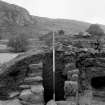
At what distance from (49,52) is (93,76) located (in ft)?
6.73

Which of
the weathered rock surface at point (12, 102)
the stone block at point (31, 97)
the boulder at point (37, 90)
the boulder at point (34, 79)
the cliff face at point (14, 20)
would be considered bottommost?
the weathered rock surface at point (12, 102)

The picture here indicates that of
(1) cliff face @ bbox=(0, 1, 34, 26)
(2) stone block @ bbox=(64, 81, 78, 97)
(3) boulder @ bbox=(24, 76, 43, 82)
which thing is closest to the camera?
(2) stone block @ bbox=(64, 81, 78, 97)

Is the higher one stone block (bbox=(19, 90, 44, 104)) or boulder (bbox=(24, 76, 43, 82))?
boulder (bbox=(24, 76, 43, 82))

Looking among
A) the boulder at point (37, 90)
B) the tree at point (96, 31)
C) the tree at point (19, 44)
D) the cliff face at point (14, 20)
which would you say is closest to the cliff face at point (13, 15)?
the cliff face at point (14, 20)

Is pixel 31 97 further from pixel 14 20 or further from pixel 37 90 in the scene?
pixel 14 20

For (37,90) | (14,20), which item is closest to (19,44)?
(37,90)

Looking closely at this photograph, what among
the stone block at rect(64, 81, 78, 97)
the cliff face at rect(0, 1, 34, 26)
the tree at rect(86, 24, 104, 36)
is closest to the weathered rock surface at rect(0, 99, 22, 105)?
the stone block at rect(64, 81, 78, 97)

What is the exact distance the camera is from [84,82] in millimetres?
6660

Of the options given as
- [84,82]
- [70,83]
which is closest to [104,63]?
[84,82]

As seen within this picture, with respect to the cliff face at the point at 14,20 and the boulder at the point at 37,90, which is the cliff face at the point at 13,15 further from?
the boulder at the point at 37,90

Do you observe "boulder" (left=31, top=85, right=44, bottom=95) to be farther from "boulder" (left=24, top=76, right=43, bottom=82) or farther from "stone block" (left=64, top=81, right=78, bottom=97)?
"stone block" (left=64, top=81, right=78, bottom=97)

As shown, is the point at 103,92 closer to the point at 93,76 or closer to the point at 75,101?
the point at 93,76

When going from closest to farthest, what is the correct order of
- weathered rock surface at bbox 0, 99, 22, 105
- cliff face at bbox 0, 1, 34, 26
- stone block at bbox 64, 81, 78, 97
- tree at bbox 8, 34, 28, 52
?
1. stone block at bbox 64, 81, 78, 97
2. weathered rock surface at bbox 0, 99, 22, 105
3. tree at bbox 8, 34, 28, 52
4. cliff face at bbox 0, 1, 34, 26

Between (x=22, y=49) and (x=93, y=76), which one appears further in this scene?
(x=22, y=49)
